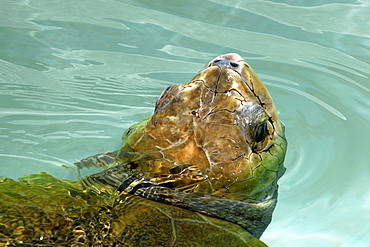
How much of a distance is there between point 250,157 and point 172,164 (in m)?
0.49

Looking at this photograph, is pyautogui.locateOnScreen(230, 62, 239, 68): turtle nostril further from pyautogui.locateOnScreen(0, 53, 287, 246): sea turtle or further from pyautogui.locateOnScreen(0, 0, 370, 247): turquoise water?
pyautogui.locateOnScreen(0, 0, 370, 247): turquoise water

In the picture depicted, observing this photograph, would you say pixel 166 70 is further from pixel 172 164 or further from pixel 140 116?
pixel 172 164

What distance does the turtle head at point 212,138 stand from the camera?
276 cm

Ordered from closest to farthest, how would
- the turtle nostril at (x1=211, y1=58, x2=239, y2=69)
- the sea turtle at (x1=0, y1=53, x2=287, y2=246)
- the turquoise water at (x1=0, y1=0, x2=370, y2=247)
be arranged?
the sea turtle at (x1=0, y1=53, x2=287, y2=246)
the turtle nostril at (x1=211, y1=58, x2=239, y2=69)
the turquoise water at (x1=0, y1=0, x2=370, y2=247)

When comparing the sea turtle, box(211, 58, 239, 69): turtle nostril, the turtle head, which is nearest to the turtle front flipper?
the sea turtle

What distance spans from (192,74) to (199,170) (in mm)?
2366

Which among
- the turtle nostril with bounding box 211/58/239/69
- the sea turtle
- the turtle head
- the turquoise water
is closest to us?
the sea turtle

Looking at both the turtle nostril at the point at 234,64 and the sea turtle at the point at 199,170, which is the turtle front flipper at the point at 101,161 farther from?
the turtle nostril at the point at 234,64

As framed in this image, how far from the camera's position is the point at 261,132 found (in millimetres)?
2840

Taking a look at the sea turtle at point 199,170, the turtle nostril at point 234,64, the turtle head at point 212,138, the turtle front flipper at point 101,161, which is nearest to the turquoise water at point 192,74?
the turtle front flipper at point 101,161

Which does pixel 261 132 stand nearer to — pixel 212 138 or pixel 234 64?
pixel 212 138

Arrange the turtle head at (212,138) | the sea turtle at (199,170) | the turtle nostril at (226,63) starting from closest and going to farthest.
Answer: the sea turtle at (199,170) → the turtle head at (212,138) → the turtle nostril at (226,63)

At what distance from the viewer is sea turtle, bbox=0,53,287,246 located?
97.0 inches

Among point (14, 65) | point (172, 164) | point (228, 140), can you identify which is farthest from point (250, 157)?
point (14, 65)
